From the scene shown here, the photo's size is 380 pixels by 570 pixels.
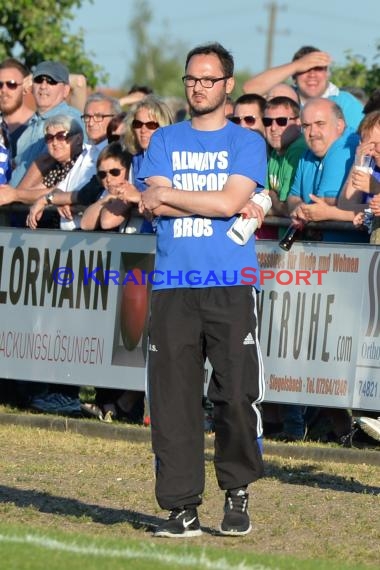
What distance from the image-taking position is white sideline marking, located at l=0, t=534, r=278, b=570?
6.49m

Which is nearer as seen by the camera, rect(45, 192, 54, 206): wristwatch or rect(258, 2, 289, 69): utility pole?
rect(45, 192, 54, 206): wristwatch

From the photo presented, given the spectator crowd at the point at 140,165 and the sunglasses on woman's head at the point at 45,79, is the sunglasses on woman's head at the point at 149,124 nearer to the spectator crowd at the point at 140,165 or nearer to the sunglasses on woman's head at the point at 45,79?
the spectator crowd at the point at 140,165

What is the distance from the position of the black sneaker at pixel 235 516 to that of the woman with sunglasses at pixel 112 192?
4.51m

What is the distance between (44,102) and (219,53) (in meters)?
6.39

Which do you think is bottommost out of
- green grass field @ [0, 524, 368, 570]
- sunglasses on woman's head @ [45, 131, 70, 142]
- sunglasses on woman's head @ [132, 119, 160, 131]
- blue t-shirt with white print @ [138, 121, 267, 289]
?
green grass field @ [0, 524, 368, 570]

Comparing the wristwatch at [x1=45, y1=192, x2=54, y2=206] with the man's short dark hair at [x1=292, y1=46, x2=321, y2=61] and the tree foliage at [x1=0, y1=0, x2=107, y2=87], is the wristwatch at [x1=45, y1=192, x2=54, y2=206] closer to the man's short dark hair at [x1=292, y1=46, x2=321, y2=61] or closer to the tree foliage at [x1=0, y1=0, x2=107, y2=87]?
the man's short dark hair at [x1=292, y1=46, x2=321, y2=61]

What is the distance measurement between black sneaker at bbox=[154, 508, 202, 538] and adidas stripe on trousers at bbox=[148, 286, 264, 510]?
0.06 m

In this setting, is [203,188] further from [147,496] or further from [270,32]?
[270,32]

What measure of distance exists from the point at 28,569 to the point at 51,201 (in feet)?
21.8

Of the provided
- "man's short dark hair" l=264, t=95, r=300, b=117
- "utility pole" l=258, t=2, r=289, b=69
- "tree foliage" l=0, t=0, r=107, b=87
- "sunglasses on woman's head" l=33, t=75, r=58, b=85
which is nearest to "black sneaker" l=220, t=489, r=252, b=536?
"man's short dark hair" l=264, t=95, r=300, b=117

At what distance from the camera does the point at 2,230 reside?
41.1 feet

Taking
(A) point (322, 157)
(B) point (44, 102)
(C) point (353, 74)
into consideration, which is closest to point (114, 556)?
(A) point (322, 157)

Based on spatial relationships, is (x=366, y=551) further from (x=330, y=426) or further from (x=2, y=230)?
(x=2, y=230)

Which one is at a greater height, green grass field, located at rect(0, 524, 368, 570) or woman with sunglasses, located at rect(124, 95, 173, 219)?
woman with sunglasses, located at rect(124, 95, 173, 219)
